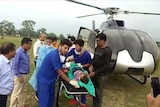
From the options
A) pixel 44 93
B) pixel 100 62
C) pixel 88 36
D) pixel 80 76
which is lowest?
pixel 44 93

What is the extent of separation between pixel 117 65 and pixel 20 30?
2567 inches

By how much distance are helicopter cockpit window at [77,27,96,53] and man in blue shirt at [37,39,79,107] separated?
361cm

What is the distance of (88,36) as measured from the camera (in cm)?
823

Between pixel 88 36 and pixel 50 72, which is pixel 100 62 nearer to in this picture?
pixel 50 72

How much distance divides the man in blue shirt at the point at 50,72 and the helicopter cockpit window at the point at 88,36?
3.61 metres

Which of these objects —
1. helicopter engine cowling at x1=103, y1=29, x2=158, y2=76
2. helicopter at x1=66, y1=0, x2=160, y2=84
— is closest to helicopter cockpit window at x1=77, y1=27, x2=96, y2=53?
helicopter at x1=66, y1=0, x2=160, y2=84

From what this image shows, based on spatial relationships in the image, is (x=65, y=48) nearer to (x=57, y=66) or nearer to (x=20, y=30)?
(x=57, y=66)

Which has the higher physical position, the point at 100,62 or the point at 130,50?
the point at 100,62

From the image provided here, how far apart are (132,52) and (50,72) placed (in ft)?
11.7

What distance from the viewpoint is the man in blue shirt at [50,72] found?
426 cm

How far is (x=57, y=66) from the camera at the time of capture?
4.29 metres

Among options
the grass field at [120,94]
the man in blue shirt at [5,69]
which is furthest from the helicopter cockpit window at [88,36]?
the man in blue shirt at [5,69]

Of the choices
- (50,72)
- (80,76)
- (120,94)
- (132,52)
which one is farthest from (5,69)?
(120,94)

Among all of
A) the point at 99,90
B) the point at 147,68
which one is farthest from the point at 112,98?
the point at 99,90
